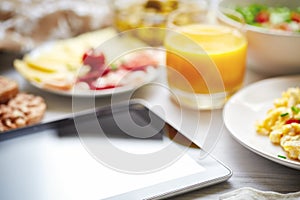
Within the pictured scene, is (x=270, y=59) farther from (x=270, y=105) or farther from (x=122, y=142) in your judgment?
(x=122, y=142)

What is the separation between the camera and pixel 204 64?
3.73 feet

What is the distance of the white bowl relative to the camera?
3.98 ft

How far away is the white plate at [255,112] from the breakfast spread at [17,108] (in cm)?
44

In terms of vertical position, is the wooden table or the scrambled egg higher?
the scrambled egg

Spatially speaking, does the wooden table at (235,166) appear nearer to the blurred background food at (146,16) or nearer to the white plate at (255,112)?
the white plate at (255,112)

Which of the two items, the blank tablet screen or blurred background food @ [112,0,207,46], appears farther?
blurred background food @ [112,0,207,46]

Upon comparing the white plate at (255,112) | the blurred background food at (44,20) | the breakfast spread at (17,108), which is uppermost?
the blurred background food at (44,20)

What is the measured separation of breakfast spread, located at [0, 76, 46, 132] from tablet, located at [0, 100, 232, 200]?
5 cm

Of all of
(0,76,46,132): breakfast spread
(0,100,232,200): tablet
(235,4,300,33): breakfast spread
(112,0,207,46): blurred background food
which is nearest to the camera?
(0,100,232,200): tablet

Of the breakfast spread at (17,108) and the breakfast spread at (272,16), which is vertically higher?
the breakfast spread at (272,16)

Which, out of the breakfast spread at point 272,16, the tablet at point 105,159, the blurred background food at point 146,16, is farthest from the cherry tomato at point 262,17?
the tablet at point 105,159

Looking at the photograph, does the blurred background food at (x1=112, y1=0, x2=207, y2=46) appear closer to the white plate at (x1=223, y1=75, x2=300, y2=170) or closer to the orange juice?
the orange juice

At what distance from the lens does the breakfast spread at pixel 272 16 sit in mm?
1335

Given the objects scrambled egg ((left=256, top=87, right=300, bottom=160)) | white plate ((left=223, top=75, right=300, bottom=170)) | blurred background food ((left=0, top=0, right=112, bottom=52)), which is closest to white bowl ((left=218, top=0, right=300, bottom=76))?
white plate ((left=223, top=75, right=300, bottom=170))
